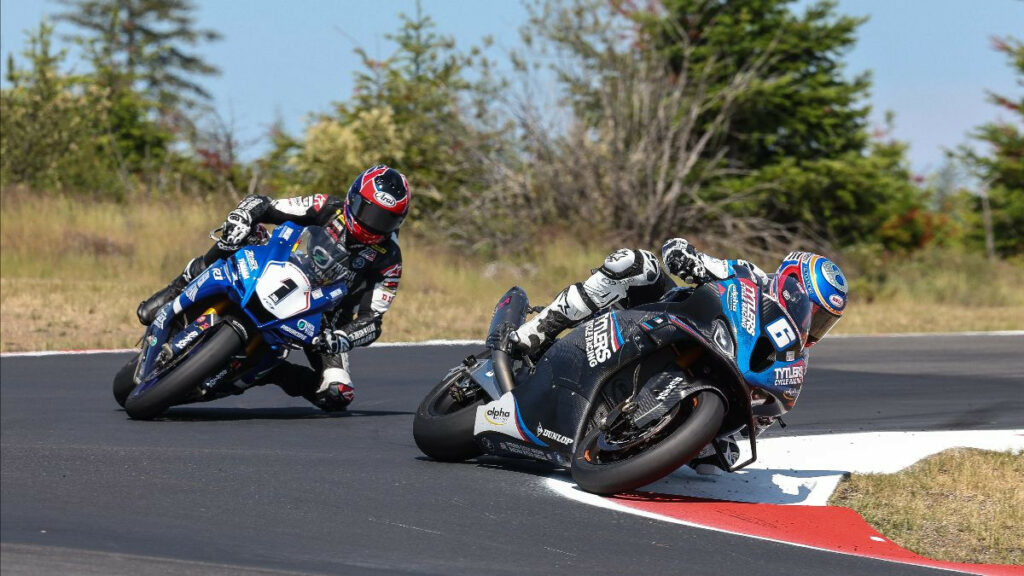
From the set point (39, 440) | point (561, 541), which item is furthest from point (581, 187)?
point (561, 541)

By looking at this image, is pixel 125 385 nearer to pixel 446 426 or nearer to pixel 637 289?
pixel 446 426

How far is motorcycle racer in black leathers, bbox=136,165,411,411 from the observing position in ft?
30.1

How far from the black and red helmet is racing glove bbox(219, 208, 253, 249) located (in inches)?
27.8

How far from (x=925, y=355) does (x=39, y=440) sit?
10.6 m

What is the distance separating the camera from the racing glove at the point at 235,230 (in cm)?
933

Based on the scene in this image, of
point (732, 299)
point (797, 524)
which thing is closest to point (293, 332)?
point (732, 299)

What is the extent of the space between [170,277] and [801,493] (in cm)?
1477

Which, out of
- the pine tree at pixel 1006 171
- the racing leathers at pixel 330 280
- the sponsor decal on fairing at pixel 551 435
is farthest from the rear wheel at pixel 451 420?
the pine tree at pixel 1006 171

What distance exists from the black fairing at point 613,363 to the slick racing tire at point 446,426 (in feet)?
1.50

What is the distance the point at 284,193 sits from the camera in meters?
27.5

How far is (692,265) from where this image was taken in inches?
275

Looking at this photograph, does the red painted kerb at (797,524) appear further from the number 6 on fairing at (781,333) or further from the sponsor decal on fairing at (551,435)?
the number 6 on fairing at (781,333)

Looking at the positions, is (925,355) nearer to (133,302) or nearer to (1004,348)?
(1004,348)

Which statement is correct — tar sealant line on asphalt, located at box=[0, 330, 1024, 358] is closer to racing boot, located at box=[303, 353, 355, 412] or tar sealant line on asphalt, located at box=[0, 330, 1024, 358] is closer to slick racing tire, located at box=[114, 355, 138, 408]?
slick racing tire, located at box=[114, 355, 138, 408]
